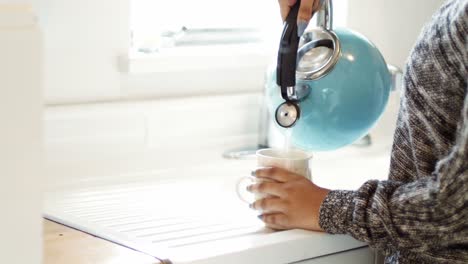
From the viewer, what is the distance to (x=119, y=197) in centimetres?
159

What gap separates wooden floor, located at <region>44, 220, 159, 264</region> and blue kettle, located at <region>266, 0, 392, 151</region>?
324mm

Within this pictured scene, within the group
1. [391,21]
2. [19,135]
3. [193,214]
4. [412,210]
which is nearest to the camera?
[19,135]

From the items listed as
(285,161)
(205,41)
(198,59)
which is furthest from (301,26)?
(205,41)

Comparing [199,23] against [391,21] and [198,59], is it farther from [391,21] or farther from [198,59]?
[391,21]

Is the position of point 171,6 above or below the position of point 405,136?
above

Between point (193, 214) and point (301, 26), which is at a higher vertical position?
point (301, 26)

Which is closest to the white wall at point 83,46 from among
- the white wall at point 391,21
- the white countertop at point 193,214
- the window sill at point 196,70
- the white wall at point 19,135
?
the window sill at point 196,70

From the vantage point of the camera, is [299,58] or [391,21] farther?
[391,21]

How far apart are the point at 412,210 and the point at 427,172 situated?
6cm

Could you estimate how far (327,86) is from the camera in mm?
1396

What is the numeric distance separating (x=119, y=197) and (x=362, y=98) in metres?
0.47

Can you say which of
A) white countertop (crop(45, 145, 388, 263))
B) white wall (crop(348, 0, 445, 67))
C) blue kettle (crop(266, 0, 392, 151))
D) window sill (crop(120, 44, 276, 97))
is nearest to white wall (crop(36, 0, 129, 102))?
window sill (crop(120, 44, 276, 97))

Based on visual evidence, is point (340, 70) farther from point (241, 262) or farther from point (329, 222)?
point (241, 262)

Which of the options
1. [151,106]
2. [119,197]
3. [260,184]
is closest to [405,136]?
[260,184]
